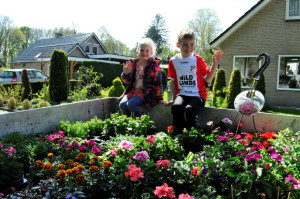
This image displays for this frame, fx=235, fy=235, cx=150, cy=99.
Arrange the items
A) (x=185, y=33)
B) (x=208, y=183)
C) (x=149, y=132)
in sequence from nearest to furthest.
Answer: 1. (x=208, y=183)
2. (x=185, y=33)
3. (x=149, y=132)

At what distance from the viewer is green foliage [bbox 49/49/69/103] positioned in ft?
25.7

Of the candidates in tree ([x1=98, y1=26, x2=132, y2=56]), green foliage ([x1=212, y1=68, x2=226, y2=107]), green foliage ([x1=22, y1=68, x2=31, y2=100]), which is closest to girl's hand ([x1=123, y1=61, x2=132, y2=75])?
green foliage ([x1=212, y1=68, x2=226, y2=107])

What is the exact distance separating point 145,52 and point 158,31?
131ft

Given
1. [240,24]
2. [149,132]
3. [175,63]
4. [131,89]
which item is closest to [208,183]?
[149,132]

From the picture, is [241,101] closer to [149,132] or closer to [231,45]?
[149,132]

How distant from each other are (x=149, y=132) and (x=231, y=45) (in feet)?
29.1

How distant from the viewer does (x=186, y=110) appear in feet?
9.84

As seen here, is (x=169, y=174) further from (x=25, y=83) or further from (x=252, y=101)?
(x=25, y=83)

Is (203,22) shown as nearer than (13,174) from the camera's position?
No

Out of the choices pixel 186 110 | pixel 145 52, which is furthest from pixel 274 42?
pixel 186 110

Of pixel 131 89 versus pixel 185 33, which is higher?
pixel 185 33

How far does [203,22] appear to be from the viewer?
30.6 meters

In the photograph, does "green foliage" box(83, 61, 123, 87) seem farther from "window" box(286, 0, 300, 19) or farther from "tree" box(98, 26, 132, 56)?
"tree" box(98, 26, 132, 56)

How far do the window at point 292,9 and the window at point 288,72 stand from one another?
173cm
